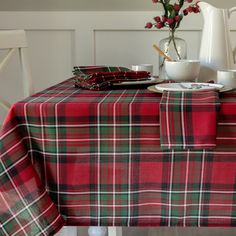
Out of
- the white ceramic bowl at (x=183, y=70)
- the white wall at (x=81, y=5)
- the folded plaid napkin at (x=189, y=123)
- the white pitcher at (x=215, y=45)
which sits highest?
the white wall at (x=81, y=5)

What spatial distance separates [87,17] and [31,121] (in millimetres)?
1321

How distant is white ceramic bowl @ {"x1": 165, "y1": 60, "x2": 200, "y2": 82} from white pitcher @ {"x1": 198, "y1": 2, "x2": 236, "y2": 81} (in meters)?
0.08

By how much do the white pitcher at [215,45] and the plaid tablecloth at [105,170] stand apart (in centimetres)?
33

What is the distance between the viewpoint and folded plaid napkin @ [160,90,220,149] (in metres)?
0.73

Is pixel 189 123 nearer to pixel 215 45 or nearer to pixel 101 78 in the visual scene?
pixel 101 78

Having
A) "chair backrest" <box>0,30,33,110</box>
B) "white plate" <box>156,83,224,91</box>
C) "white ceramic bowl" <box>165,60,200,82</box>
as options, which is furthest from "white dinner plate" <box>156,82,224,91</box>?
"chair backrest" <box>0,30,33,110</box>

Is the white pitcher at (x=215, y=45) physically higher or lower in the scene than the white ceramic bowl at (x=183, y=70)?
higher

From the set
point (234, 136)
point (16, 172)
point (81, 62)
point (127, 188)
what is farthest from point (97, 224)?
point (81, 62)

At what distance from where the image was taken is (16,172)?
76 cm

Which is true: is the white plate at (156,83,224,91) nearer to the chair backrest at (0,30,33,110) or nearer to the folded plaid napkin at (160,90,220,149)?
the folded plaid napkin at (160,90,220,149)

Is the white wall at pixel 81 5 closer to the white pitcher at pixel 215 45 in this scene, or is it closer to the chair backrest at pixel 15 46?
the chair backrest at pixel 15 46

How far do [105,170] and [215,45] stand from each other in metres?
0.56

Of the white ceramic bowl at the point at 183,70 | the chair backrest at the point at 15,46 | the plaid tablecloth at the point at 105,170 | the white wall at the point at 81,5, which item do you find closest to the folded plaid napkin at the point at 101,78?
the white ceramic bowl at the point at 183,70

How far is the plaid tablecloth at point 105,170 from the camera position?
763 mm
